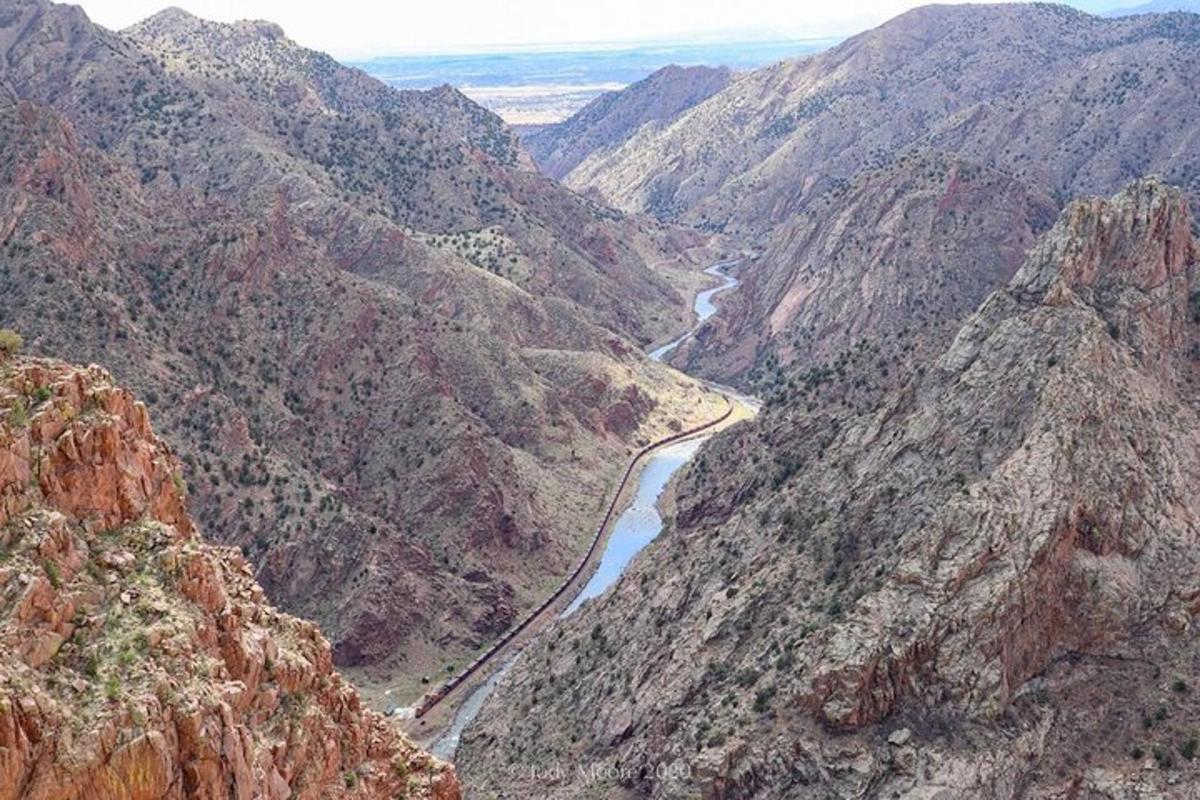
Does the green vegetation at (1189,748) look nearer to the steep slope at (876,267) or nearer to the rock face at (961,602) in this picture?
the rock face at (961,602)

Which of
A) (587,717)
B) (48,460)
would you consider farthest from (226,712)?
(587,717)

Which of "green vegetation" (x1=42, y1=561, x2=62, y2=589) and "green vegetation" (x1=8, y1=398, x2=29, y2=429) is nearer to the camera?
"green vegetation" (x1=42, y1=561, x2=62, y2=589)

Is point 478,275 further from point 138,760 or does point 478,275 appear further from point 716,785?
point 138,760

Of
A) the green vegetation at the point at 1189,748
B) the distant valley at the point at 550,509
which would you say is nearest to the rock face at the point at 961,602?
the green vegetation at the point at 1189,748

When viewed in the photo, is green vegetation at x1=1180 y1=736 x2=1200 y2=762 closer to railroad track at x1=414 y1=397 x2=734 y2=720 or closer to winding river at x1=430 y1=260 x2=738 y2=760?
winding river at x1=430 y1=260 x2=738 y2=760

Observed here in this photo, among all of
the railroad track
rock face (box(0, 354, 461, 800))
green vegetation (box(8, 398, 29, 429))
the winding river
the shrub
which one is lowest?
the winding river

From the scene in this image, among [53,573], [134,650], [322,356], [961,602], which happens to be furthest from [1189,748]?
[322,356]

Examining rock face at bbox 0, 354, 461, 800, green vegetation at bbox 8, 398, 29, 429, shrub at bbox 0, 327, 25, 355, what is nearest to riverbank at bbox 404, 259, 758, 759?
rock face at bbox 0, 354, 461, 800
